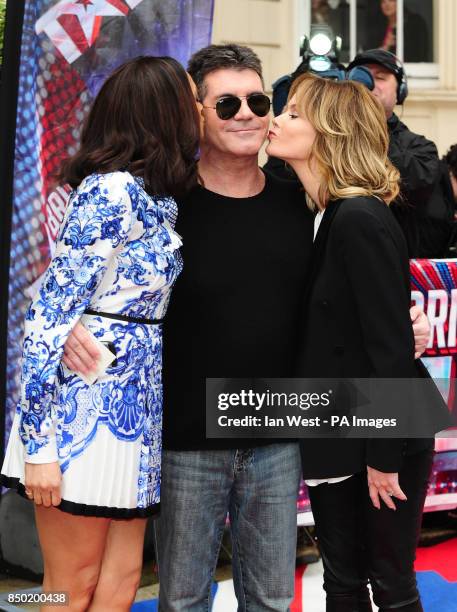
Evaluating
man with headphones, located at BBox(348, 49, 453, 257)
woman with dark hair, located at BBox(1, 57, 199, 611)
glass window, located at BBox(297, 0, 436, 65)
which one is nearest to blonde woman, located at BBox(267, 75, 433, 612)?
woman with dark hair, located at BBox(1, 57, 199, 611)

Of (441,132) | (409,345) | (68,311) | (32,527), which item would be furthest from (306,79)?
(441,132)

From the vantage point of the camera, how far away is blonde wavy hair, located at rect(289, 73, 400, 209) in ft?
8.66

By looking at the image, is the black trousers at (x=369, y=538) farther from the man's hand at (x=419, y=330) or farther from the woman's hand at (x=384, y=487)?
the man's hand at (x=419, y=330)

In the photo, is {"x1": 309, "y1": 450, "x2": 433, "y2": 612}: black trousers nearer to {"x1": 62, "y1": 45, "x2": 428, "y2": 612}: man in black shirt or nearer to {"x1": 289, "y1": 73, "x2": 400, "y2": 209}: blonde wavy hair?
{"x1": 62, "y1": 45, "x2": 428, "y2": 612}: man in black shirt

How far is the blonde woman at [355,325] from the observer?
2.52 metres

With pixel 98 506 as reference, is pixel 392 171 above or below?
above

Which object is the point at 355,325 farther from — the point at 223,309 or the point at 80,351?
the point at 80,351

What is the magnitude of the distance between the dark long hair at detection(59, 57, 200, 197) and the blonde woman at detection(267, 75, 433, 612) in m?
0.40

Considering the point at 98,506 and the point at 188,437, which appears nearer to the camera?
the point at 98,506

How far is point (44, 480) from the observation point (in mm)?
2348

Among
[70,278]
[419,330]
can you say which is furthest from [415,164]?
[70,278]

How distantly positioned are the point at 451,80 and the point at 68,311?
301 inches

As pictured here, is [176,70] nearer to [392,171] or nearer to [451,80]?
[392,171]

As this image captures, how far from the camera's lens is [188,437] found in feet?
8.68
